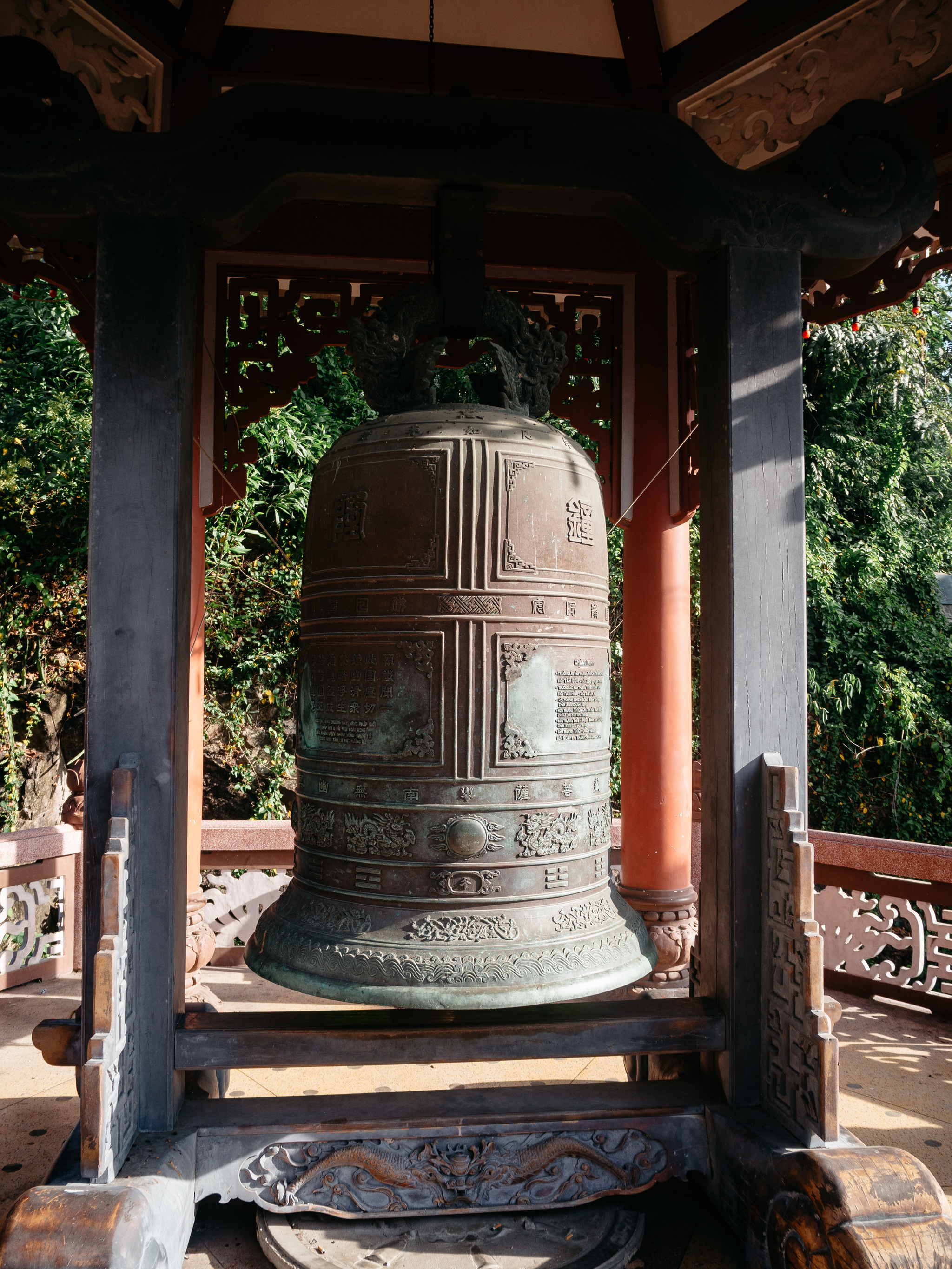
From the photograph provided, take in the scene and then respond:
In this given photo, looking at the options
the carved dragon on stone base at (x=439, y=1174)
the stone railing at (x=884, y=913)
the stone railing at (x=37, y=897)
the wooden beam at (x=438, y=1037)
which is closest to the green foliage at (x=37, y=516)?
the stone railing at (x=37, y=897)

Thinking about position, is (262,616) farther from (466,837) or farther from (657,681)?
(466,837)

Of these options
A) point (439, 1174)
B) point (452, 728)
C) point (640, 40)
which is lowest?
point (439, 1174)

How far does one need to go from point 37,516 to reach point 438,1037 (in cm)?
621

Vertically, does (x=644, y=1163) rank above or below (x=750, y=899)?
below

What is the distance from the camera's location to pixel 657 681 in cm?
454

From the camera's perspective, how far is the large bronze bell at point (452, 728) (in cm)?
233

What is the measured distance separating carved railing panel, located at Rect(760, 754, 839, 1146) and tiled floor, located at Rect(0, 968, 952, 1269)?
54 centimetres

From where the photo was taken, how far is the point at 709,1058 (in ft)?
8.78

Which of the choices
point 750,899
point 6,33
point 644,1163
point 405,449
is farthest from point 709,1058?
point 6,33

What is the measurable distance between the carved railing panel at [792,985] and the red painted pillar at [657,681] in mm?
1948

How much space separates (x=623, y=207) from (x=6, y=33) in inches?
96.3

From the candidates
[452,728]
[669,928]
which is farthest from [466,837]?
[669,928]

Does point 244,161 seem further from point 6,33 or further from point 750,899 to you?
point 750,899

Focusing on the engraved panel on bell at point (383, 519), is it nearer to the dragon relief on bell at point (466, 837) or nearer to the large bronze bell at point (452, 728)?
the large bronze bell at point (452, 728)
